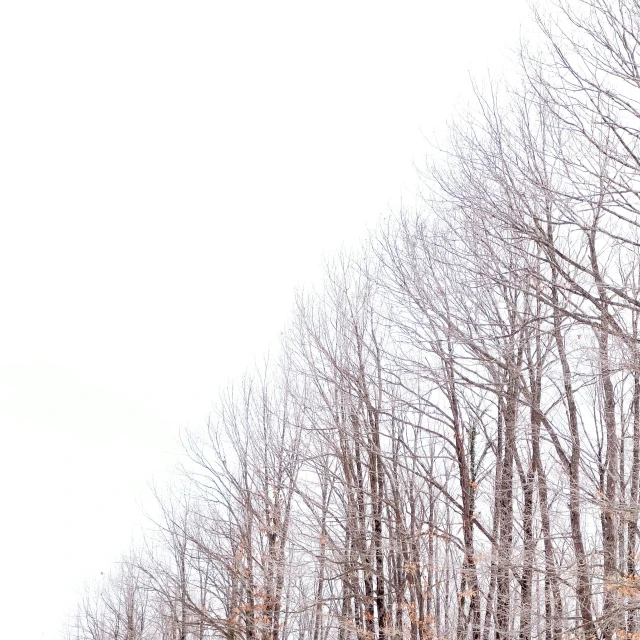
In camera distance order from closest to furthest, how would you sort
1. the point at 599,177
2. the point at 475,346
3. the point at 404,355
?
the point at 599,177 < the point at 475,346 < the point at 404,355

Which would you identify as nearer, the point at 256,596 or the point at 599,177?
the point at 599,177

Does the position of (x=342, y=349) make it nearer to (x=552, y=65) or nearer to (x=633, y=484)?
(x=633, y=484)

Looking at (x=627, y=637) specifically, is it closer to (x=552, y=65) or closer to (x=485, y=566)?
(x=485, y=566)

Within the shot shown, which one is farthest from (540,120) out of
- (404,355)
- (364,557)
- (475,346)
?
(364,557)

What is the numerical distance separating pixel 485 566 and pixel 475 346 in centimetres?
284

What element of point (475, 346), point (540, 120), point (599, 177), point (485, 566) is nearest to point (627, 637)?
point (485, 566)

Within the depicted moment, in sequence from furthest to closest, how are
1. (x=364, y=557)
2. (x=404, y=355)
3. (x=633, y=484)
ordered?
(x=364, y=557), (x=404, y=355), (x=633, y=484)

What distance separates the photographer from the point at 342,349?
12289 millimetres

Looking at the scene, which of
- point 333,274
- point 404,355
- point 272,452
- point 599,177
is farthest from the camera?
point 272,452

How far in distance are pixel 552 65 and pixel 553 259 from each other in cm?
180

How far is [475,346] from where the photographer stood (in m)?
8.56

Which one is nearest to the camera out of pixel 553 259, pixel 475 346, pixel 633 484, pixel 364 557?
pixel 553 259

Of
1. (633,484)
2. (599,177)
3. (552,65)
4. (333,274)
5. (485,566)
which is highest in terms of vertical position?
(333,274)

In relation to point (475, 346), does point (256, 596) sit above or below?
below
